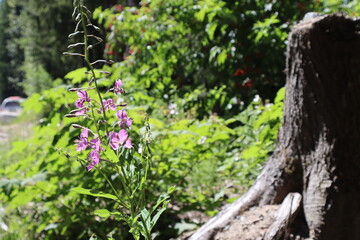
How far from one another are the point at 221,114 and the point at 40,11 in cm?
1568

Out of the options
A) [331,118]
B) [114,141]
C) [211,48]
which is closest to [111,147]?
[114,141]

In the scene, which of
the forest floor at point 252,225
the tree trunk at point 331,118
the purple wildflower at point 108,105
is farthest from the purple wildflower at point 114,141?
the tree trunk at point 331,118

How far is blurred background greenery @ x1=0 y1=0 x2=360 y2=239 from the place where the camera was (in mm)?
3021

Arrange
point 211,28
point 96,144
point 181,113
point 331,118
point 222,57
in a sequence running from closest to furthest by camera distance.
Result: point 96,144 < point 331,118 < point 181,113 < point 211,28 < point 222,57

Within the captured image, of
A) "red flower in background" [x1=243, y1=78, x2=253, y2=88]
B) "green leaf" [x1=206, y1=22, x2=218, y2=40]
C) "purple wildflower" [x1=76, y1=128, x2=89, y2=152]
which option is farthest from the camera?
"red flower in background" [x1=243, y1=78, x2=253, y2=88]

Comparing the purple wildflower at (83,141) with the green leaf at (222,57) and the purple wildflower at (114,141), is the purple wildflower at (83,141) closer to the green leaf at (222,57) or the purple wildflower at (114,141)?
the purple wildflower at (114,141)

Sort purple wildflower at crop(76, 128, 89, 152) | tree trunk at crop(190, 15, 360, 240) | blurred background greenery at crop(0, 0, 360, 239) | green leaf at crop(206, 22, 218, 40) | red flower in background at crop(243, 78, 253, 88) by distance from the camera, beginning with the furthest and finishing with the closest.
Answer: red flower in background at crop(243, 78, 253, 88)
green leaf at crop(206, 22, 218, 40)
blurred background greenery at crop(0, 0, 360, 239)
tree trunk at crop(190, 15, 360, 240)
purple wildflower at crop(76, 128, 89, 152)

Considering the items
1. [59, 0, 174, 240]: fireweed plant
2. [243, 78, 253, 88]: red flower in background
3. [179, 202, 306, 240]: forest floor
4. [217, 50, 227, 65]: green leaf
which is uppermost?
[59, 0, 174, 240]: fireweed plant

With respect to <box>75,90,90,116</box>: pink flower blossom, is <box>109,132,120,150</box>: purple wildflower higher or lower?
lower

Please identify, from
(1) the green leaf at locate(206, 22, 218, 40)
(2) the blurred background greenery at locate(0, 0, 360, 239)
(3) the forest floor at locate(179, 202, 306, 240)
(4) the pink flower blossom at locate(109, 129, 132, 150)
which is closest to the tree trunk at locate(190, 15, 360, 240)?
(3) the forest floor at locate(179, 202, 306, 240)

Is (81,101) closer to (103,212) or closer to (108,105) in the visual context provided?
(108,105)

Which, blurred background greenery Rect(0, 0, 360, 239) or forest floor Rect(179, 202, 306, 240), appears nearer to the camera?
forest floor Rect(179, 202, 306, 240)

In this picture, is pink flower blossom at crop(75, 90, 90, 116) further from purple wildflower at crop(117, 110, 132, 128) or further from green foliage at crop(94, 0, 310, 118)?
green foliage at crop(94, 0, 310, 118)

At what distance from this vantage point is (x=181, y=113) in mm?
4359
